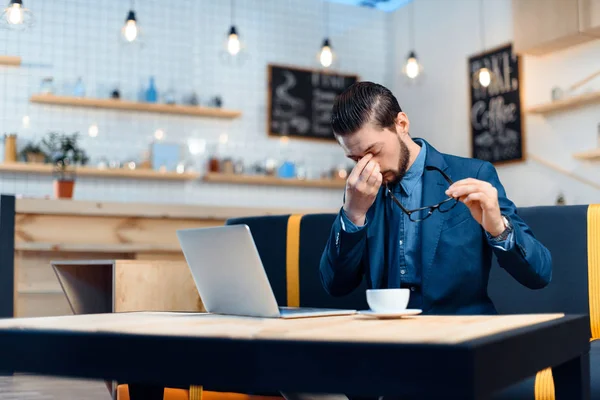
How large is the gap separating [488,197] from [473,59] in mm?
5250

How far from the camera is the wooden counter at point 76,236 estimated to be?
4.17 m

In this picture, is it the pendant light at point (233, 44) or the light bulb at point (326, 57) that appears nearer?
the pendant light at point (233, 44)

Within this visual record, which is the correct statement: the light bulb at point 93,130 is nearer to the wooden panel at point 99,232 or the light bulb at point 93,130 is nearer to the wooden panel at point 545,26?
the wooden panel at point 99,232

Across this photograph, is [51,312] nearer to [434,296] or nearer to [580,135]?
[434,296]

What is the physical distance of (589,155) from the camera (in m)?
5.26

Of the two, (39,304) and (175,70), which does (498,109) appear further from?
(39,304)

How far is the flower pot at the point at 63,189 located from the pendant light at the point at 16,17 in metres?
1.09

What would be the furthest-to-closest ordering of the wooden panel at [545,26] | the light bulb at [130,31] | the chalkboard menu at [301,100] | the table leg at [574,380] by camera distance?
the chalkboard menu at [301,100] → the light bulb at [130,31] → the wooden panel at [545,26] → the table leg at [574,380]

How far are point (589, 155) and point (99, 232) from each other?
345cm

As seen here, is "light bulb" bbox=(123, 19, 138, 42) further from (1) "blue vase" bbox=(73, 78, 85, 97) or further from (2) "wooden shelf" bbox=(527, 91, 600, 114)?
(2) "wooden shelf" bbox=(527, 91, 600, 114)

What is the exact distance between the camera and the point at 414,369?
0.88 meters

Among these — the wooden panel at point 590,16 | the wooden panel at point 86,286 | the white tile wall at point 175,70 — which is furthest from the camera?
the white tile wall at point 175,70

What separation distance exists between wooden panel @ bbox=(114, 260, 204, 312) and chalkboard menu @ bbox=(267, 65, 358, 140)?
4.31 m

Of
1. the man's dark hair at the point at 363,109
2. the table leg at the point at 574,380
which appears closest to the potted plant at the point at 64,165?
the man's dark hair at the point at 363,109
